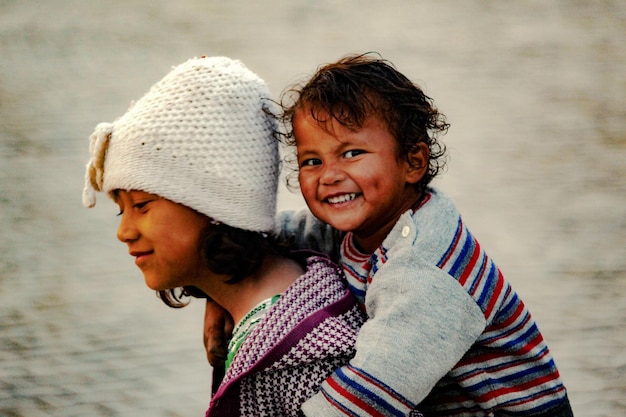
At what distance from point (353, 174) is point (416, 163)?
0.20 m

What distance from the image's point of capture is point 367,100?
5.69 feet

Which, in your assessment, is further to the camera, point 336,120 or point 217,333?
point 217,333

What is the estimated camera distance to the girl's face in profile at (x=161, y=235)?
178 centimetres

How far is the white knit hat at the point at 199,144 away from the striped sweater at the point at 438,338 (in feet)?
1.07

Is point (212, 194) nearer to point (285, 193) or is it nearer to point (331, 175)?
point (331, 175)

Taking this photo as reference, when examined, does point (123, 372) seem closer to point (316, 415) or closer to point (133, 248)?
point (133, 248)

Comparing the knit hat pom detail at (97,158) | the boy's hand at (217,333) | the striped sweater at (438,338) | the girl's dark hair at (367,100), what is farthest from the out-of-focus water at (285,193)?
the girl's dark hair at (367,100)

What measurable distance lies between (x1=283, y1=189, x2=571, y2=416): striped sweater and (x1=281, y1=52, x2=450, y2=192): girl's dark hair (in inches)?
6.6

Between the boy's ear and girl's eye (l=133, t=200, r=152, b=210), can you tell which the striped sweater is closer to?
the boy's ear

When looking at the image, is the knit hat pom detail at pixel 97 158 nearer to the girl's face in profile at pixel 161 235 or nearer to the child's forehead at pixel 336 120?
the girl's face in profile at pixel 161 235

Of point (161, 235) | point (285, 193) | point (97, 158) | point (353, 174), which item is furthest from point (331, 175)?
point (285, 193)

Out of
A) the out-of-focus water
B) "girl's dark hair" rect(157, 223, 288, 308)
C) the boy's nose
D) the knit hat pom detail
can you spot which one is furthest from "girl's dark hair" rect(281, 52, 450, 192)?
the out-of-focus water

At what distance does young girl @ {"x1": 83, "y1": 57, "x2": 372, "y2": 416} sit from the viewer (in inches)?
68.7

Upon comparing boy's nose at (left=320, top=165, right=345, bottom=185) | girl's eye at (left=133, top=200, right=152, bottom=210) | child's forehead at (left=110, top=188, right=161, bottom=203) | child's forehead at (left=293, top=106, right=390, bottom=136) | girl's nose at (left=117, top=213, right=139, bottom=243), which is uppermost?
child's forehead at (left=293, top=106, right=390, bottom=136)
